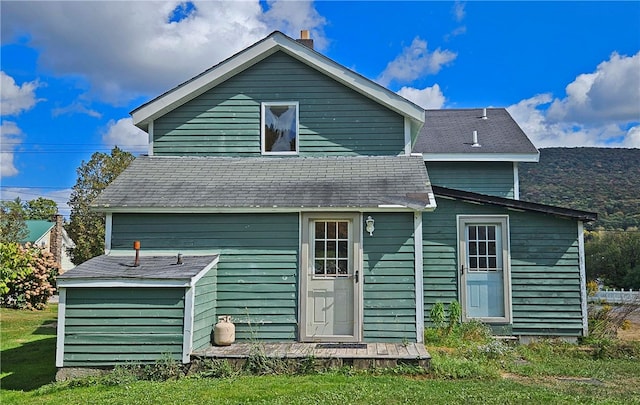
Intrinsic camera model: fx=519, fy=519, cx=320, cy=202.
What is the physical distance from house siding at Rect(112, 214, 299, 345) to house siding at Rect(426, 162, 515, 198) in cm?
603

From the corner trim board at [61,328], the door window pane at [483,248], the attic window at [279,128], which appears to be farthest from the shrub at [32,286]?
the door window pane at [483,248]

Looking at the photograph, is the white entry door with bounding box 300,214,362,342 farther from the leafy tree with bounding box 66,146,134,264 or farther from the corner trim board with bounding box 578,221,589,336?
the leafy tree with bounding box 66,146,134,264

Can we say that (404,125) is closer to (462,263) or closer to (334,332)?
(462,263)

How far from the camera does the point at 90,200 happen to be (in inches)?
822

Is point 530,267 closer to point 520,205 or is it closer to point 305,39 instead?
point 520,205

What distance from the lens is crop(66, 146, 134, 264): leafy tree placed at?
805 inches

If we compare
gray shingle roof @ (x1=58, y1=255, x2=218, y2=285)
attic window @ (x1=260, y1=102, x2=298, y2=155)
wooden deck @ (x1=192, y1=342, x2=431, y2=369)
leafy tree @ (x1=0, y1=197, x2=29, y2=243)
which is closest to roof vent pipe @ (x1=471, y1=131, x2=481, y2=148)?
attic window @ (x1=260, y1=102, x2=298, y2=155)

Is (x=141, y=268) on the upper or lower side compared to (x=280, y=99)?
lower

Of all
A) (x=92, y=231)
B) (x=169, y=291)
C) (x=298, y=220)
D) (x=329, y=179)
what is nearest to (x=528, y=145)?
(x=329, y=179)

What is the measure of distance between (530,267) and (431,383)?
172 inches

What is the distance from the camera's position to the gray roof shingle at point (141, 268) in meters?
7.25

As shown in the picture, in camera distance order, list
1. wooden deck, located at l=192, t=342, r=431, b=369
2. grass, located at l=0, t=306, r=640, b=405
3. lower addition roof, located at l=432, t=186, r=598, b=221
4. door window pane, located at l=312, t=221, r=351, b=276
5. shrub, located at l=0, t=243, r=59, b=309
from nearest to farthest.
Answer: grass, located at l=0, t=306, r=640, b=405
wooden deck, located at l=192, t=342, r=431, b=369
door window pane, located at l=312, t=221, r=351, b=276
lower addition roof, located at l=432, t=186, r=598, b=221
shrub, located at l=0, t=243, r=59, b=309

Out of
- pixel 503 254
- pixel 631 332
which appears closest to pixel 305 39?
pixel 503 254

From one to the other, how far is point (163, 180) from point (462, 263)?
5823 mm
